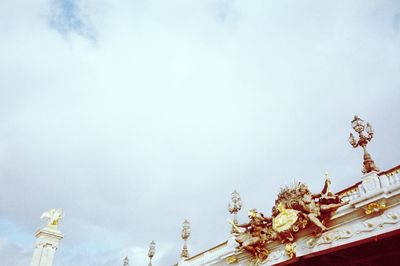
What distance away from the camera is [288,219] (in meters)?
17.8

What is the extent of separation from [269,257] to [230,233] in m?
3.68

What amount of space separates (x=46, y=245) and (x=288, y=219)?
546 inches

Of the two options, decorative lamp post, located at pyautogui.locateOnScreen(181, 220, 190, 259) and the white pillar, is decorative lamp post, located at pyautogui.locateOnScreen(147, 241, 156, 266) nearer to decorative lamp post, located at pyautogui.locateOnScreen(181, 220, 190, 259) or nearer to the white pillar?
decorative lamp post, located at pyautogui.locateOnScreen(181, 220, 190, 259)

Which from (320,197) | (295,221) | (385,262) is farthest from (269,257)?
(385,262)

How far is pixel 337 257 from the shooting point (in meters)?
16.0

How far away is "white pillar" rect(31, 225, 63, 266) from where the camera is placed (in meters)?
20.7

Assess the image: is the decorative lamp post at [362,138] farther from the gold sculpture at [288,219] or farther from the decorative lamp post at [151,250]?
the decorative lamp post at [151,250]

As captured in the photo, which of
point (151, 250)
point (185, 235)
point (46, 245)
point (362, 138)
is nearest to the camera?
point (362, 138)

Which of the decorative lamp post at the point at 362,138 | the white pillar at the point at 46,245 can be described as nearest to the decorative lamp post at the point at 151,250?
the white pillar at the point at 46,245

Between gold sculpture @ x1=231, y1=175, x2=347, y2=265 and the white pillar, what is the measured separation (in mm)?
10741

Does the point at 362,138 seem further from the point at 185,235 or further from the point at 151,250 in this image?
the point at 151,250

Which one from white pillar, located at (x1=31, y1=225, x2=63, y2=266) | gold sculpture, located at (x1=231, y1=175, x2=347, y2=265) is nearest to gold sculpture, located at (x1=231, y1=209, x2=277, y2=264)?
gold sculpture, located at (x1=231, y1=175, x2=347, y2=265)

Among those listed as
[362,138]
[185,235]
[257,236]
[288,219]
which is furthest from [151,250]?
[362,138]

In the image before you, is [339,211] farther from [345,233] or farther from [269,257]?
[269,257]
